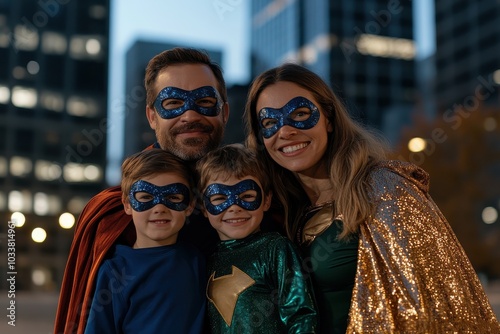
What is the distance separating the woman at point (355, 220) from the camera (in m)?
2.87

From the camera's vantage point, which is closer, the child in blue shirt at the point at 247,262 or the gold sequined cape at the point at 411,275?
the gold sequined cape at the point at 411,275

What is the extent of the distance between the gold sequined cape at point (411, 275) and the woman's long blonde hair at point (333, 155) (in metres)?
0.10

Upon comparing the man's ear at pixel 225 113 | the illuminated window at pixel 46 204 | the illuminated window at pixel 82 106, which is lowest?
the illuminated window at pixel 46 204

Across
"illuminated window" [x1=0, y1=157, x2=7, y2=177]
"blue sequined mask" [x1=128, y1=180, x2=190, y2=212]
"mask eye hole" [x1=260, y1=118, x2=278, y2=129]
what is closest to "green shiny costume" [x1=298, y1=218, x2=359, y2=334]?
"mask eye hole" [x1=260, y1=118, x2=278, y2=129]

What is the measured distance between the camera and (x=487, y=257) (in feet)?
74.5

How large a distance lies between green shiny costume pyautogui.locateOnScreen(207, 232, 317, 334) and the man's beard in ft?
2.31

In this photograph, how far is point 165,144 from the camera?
12.7ft

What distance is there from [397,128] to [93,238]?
180 ft

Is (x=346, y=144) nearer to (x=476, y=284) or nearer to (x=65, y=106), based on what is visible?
(x=476, y=284)

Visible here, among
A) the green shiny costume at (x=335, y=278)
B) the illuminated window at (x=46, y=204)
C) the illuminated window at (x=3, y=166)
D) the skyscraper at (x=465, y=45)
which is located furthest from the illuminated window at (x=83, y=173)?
the green shiny costume at (x=335, y=278)

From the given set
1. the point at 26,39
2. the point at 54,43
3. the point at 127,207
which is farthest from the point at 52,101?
the point at 127,207

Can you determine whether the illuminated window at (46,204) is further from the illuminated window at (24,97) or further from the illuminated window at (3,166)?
the illuminated window at (24,97)

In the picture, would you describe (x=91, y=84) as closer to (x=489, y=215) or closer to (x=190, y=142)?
(x=489, y=215)

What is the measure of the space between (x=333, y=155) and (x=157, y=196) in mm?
978
